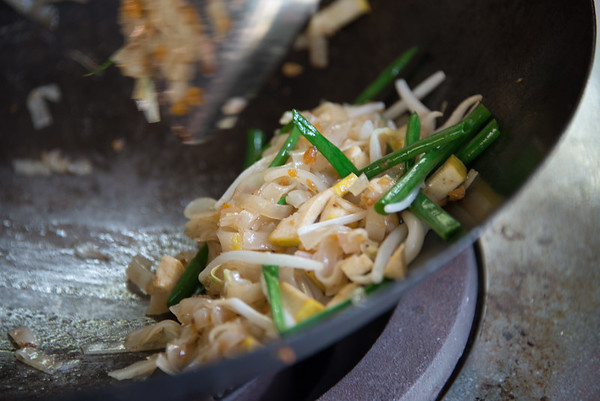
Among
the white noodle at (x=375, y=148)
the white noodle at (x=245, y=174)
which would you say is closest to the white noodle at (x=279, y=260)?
the white noodle at (x=245, y=174)

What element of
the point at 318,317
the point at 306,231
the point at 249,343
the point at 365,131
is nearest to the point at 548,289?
the point at 365,131

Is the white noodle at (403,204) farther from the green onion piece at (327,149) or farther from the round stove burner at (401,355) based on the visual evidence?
the round stove burner at (401,355)

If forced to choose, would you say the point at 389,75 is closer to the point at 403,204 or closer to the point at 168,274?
the point at 403,204

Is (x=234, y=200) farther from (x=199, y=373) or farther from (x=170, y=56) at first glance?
(x=199, y=373)

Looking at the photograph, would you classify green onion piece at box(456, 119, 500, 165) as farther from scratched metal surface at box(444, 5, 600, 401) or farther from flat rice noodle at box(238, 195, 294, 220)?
flat rice noodle at box(238, 195, 294, 220)

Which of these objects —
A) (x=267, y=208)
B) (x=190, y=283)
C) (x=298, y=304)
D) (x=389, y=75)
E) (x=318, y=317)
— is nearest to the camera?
(x=318, y=317)

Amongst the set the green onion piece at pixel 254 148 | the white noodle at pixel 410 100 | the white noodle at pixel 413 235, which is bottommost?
the green onion piece at pixel 254 148

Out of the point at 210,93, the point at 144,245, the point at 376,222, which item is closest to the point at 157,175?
the point at 144,245
